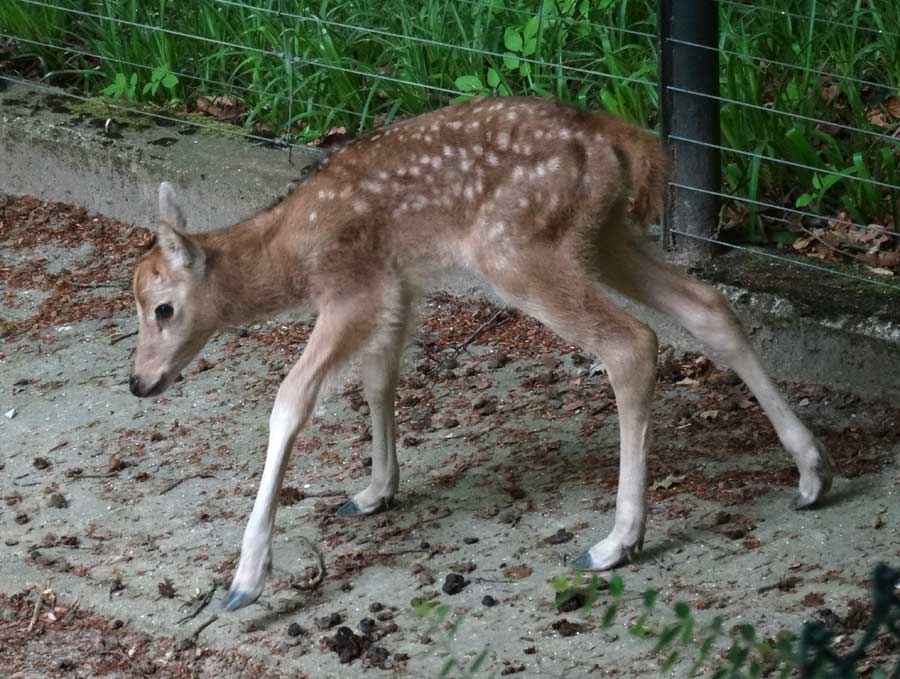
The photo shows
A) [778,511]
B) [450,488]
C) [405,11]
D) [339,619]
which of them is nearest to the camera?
[339,619]

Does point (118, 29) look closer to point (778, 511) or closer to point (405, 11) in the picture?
point (405, 11)

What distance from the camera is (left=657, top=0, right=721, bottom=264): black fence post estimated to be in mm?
5945

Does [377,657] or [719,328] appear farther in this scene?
[719,328]

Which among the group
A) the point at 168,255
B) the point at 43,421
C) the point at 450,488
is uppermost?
the point at 168,255

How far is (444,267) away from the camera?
5102mm

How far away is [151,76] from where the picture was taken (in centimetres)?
808

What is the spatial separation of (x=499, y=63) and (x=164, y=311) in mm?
2438

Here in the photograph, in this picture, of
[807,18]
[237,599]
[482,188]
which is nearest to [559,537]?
[237,599]

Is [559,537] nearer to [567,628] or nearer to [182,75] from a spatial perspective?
[567,628]

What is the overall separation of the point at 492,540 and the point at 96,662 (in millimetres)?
1283

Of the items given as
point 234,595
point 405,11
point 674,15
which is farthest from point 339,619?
point 405,11

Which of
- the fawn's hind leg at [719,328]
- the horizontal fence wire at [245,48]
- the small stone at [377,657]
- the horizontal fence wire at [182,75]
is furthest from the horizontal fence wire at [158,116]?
the small stone at [377,657]

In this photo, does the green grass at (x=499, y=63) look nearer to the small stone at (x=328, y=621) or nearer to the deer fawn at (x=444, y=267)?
the deer fawn at (x=444, y=267)

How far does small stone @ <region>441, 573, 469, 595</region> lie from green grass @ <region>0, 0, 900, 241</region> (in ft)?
7.31
